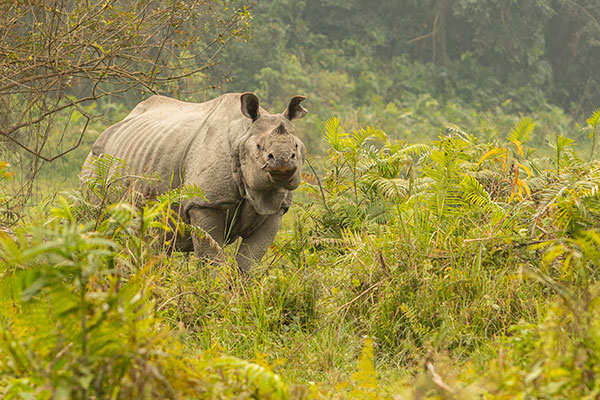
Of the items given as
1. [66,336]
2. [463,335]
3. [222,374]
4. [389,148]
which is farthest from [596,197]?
[66,336]

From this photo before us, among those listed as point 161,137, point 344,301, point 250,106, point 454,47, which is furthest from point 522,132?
point 454,47

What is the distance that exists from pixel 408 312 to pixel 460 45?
23.6 m

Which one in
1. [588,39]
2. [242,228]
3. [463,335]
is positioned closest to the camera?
[463,335]

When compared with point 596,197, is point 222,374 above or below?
above

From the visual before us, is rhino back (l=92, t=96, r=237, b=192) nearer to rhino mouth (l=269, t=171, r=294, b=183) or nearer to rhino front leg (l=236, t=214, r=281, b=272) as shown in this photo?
rhino front leg (l=236, t=214, r=281, b=272)

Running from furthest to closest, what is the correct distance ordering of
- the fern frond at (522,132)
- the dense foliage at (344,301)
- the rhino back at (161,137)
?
1. the fern frond at (522,132)
2. the rhino back at (161,137)
3. the dense foliage at (344,301)

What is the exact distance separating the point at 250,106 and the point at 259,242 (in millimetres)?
1084

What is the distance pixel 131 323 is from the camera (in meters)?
2.84

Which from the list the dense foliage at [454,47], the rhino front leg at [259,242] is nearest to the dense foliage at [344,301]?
the rhino front leg at [259,242]

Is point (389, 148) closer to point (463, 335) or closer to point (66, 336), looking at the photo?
point (463, 335)

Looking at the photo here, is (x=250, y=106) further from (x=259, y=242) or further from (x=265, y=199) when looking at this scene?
(x=259, y=242)

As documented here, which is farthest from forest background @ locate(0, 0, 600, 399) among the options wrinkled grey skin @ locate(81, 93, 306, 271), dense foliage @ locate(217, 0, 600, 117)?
dense foliage @ locate(217, 0, 600, 117)

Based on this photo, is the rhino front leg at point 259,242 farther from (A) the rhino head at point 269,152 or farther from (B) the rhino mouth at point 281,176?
(B) the rhino mouth at point 281,176

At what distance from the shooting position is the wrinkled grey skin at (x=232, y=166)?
5441mm
